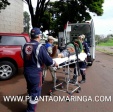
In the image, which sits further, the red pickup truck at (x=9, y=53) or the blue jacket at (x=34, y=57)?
the red pickup truck at (x=9, y=53)

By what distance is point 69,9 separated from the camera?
23.2 meters

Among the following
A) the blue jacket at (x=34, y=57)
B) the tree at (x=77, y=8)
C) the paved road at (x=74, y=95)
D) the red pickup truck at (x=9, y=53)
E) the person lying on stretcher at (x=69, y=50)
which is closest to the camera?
the blue jacket at (x=34, y=57)

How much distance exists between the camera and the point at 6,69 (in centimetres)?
754

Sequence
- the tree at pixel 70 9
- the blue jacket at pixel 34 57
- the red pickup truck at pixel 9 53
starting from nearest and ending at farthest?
the blue jacket at pixel 34 57 < the red pickup truck at pixel 9 53 < the tree at pixel 70 9

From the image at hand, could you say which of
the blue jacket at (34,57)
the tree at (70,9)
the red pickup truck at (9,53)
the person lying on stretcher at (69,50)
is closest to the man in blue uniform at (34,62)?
the blue jacket at (34,57)

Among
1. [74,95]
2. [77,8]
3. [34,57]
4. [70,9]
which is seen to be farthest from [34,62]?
[70,9]

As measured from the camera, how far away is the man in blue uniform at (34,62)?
4.15m

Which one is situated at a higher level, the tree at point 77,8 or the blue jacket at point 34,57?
the tree at point 77,8

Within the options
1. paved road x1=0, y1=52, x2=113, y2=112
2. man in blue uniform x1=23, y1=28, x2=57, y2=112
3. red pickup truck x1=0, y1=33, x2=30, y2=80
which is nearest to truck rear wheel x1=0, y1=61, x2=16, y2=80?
red pickup truck x1=0, y1=33, x2=30, y2=80

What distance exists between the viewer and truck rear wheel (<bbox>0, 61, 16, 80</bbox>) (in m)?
7.47

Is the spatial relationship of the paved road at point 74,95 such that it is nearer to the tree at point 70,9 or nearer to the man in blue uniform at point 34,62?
the man in blue uniform at point 34,62

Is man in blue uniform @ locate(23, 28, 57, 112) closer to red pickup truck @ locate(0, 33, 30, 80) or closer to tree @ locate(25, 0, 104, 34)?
red pickup truck @ locate(0, 33, 30, 80)

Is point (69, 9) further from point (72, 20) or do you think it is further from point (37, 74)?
point (37, 74)

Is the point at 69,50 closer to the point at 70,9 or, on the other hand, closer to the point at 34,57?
the point at 34,57
